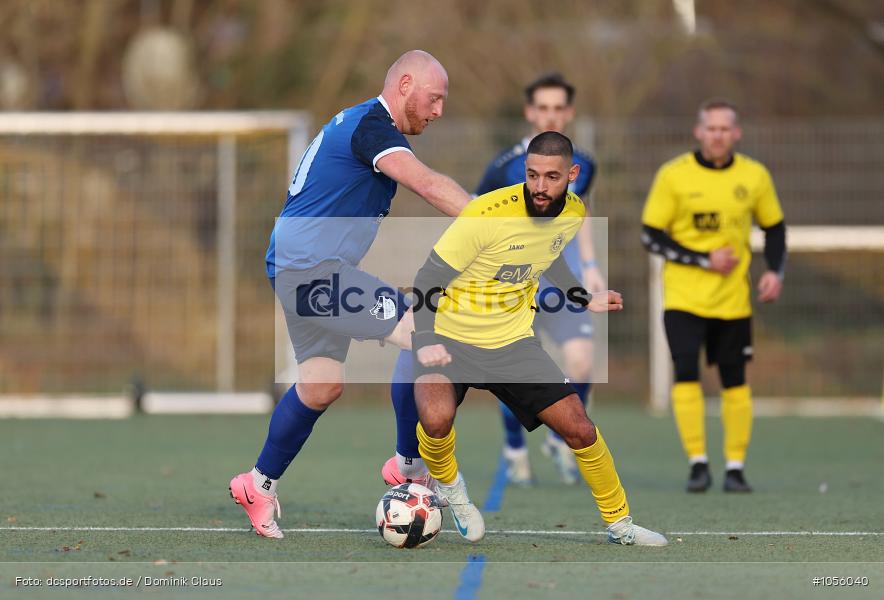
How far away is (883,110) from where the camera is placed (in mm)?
21250

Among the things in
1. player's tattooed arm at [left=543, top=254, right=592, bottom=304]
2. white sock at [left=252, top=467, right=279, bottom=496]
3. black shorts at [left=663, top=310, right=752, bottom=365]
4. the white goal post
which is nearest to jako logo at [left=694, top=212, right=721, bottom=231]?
black shorts at [left=663, top=310, right=752, bottom=365]

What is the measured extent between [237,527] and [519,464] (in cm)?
260

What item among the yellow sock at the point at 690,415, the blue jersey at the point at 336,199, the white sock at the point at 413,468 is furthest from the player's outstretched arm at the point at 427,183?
the yellow sock at the point at 690,415

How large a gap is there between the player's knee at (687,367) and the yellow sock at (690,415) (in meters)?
0.03

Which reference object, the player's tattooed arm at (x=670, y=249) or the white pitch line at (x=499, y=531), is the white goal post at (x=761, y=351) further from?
the white pitch line at (x=499, y=531)

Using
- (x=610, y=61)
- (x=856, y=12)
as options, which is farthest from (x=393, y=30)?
(x=856, y=12)

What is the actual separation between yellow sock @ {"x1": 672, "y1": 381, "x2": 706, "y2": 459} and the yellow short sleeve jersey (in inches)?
17.5

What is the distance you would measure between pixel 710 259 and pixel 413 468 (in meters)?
2.67

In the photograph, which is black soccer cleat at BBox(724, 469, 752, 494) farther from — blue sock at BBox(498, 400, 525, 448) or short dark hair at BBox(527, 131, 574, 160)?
short dark hair at BBox(527, 131, 574, 160)

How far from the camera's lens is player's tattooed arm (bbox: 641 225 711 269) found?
852 centimetres

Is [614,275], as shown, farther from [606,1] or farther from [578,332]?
[606,1]

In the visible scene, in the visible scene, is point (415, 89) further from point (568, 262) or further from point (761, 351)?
point (761, 351)

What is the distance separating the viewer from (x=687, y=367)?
8.62 m

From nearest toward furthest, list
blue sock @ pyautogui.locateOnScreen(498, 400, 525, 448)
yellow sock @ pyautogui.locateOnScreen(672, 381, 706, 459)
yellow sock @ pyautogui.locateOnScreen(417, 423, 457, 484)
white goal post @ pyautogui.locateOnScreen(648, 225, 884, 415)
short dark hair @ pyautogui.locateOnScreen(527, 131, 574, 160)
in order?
short dark hair @ pyautogui.locateOnScreen(527, 131, 574, 160) < yellow sock @ pyautogui.locateOnScreen(417, 423, 457, 484) < yellow sock @ pyautogui.locateOnScreen(672, 381, 706, 459) < blue sock @ pyautogui.locateOnScreen(498, 400, 525, 448) < white goal post @ pyautogui.locateOnScreen(648, 225, 884, 415)
